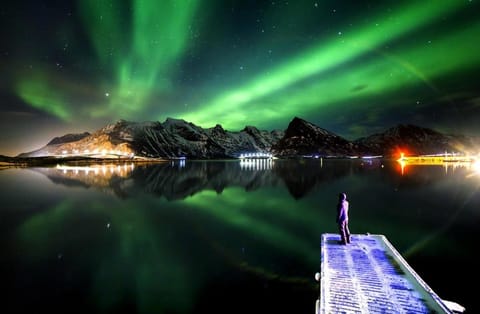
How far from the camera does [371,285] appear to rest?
13.6 m

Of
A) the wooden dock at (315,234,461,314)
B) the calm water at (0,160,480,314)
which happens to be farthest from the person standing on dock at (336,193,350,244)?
the calm water at (0,160,480,314)

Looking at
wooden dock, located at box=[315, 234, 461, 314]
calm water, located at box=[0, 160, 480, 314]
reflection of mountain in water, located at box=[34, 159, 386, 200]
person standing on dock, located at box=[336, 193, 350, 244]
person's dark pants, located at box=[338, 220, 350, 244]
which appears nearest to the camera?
wooden dock, located at box=[315, 234, 461, 314]

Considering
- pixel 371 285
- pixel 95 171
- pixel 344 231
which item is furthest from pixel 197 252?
pixel 95 171

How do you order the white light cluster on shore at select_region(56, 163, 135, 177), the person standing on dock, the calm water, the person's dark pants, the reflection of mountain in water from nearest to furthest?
the calm water
the person standing on dock
the person's dark pants
the reflection of mountain in water
the white light cluster on shore at select_region(56, 163, 135, 177)

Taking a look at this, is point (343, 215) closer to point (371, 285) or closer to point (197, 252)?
point (371, 285)

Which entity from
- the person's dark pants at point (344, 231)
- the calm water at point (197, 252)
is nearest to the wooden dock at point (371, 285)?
the person's dark pants at point (344, 231)

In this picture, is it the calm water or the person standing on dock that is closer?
the calm water

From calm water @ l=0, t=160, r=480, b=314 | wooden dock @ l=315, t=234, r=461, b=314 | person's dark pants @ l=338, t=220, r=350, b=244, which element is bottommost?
Answer: calm water @ l=0, t=160, r=480, b=314

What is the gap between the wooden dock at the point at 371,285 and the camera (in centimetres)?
1171

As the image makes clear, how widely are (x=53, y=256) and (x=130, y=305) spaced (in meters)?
10.8

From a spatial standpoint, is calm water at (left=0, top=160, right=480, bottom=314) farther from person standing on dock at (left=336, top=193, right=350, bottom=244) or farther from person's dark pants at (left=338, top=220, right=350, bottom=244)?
person standing on dock at (left=336, top=193, right=350, bottom=244)

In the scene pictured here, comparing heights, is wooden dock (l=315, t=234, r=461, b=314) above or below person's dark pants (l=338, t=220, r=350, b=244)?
below

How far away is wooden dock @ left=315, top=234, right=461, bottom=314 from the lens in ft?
38.4

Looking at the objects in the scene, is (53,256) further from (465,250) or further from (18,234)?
(465,250)
